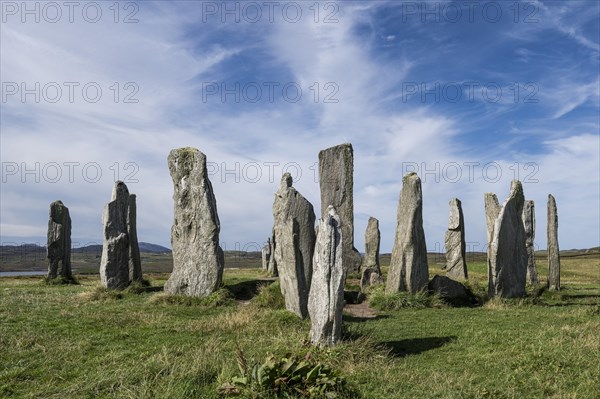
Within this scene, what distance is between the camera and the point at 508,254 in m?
18.2

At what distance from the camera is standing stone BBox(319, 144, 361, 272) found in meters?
25.0

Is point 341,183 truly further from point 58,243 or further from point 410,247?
point 58,243

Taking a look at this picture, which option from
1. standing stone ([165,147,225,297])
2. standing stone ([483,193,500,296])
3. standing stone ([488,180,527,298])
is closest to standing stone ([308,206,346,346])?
standing stone ([165,147,225,297])

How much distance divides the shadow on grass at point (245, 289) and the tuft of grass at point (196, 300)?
116 cm

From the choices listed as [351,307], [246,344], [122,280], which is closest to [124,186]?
[122,280]

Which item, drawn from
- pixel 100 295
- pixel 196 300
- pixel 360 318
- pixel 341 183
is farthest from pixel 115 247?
pixel 360 318

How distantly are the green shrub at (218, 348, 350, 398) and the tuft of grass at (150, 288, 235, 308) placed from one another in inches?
368

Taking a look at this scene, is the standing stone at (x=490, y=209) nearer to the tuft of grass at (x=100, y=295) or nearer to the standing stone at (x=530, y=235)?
the standing stone at (x=530, y=235)

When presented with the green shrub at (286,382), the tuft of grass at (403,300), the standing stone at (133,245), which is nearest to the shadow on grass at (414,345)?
the green shrub at (286,382)

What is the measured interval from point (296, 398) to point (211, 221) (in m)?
11.8

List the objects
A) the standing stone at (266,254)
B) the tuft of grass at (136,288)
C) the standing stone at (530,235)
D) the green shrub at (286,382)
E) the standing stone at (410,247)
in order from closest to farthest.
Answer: the green shrub at (286,382)
the standing stone at (410,247)
the tuft of grass at (136,288)
the standing stone at (530,235)
the standing stone at (266,254)

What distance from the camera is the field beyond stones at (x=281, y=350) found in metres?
7.83

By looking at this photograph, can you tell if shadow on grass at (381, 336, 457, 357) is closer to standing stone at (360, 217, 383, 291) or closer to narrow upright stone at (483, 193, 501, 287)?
standing stone at (360, 217, 383, 291)

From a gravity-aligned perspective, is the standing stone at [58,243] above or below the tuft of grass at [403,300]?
above
